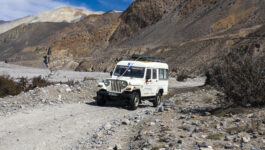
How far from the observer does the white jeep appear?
13.7 m

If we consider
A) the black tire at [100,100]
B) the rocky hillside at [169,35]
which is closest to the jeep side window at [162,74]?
the black tire at [100,100]

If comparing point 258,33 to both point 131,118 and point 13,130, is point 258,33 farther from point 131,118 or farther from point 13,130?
point 13,130

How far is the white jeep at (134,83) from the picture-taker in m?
13.7

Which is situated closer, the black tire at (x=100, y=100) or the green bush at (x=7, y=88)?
the black tire at (x=100, y=100)

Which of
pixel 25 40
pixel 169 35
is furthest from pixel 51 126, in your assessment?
pixel 25 40

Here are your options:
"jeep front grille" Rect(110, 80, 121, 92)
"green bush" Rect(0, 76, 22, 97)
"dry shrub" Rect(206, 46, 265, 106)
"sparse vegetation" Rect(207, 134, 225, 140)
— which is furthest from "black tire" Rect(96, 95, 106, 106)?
"sparse vegetation" Rect(207, 134, 225, 140)

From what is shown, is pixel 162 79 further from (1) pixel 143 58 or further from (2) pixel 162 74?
(1) pixel 143 58

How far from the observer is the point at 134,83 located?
13891mm

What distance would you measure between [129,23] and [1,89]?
83.2 m

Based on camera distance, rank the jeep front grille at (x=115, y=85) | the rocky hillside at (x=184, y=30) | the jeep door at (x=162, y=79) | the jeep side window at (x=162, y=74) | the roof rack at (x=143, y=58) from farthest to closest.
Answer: the rocky hillside at (x=184, y=30) < the jeep side window at (x=162, y=74) < the jeep door at (x=162, y=79) < the roof rack at (x=143, y=58) < the jeep front grille at (x=115, y=85)

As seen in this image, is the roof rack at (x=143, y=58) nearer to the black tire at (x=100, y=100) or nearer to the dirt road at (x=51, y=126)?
the black tire at (x=100, y=100)

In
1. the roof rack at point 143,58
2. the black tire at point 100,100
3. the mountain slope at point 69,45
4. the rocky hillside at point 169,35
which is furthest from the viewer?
the mountain slope at point 69,45

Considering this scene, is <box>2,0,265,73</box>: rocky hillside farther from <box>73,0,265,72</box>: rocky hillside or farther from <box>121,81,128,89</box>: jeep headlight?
<box>121,81,128,89</box>: jeep headlight

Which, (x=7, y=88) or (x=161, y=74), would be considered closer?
(x=161, y=74)
